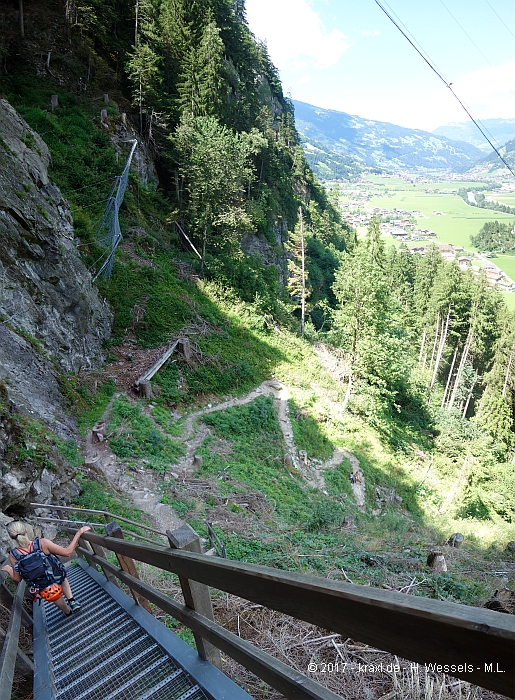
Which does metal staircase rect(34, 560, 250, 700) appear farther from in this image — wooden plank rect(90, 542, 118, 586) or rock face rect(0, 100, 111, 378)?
rock face rect(0, 100, 111, 378)

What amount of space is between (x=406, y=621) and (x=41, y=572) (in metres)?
4.70

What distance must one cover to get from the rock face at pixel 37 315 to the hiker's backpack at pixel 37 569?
2.58 meters

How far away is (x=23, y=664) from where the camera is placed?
128 inches

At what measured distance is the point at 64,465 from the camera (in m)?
8.16

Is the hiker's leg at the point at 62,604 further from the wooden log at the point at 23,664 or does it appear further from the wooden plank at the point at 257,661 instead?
the wooden plank at the point at 257,661

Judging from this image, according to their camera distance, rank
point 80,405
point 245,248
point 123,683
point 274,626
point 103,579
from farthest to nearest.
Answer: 1. point 245,248
2. point 80,405
3. point 103,579
4. point 274,626
5. point 123,683

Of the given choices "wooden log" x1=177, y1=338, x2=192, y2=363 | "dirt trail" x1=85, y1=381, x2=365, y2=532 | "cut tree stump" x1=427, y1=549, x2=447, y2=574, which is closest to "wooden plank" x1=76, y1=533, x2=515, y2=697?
"cut tree stump" x1=427, y1=549, x2=447, y2=574

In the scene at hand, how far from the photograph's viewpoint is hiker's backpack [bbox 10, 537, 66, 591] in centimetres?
435

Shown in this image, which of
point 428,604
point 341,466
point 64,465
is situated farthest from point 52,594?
point 341,466

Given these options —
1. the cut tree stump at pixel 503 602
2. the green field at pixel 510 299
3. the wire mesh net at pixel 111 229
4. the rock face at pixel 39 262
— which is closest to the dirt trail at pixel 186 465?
the rock face at pixel 39 262

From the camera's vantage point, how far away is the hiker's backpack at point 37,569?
14.3ft

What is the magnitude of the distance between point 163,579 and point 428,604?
6109 millimetres

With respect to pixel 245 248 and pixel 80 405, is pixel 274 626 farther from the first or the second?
pixel 245 248

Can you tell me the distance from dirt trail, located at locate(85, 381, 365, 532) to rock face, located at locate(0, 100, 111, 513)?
127 cm
